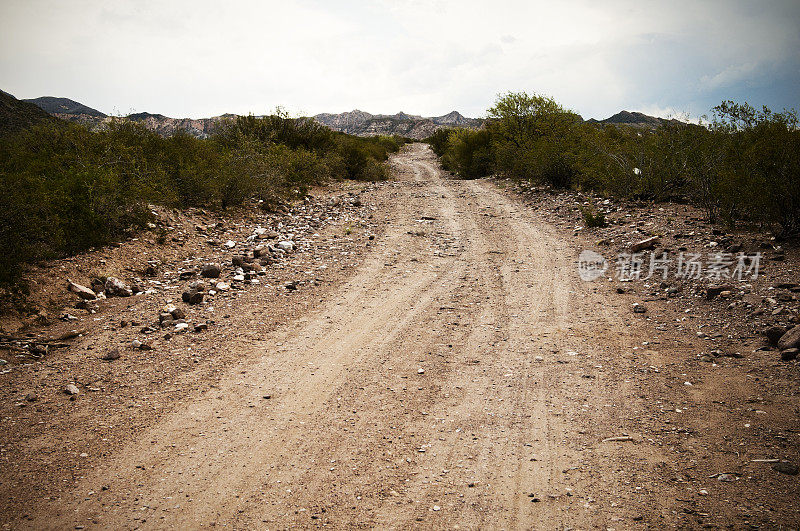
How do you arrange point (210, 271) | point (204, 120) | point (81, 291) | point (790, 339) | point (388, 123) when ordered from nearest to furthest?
point (790, 339) < point (81, 291) < point (210, 271) < point (204, 120) < point (388, 123)

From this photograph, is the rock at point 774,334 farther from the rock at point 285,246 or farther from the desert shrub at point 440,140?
the desert shrub at point 440,140

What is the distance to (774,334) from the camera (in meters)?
4.38

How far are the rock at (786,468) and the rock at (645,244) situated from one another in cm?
554

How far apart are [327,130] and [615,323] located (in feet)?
56.3

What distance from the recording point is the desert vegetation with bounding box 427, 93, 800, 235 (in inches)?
262

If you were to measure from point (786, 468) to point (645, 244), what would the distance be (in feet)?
18.4

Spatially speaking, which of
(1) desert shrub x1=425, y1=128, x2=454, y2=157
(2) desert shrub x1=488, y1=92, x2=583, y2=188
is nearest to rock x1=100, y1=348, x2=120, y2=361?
(2) desert shrub x1=488, y1=92, x2=583, y2=188

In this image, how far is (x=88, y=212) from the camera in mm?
6844

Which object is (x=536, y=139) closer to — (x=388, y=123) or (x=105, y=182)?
(x=105, y=182)

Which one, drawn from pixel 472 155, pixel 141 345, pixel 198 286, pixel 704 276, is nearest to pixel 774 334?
pixel 704 276

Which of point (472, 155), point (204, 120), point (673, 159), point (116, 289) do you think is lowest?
point (116, 289)

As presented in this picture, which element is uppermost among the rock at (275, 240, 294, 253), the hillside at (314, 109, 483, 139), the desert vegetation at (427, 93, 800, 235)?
the hillside at (314, 109, 483, 139)

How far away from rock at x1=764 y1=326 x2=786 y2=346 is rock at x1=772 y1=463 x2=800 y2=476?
2124mm

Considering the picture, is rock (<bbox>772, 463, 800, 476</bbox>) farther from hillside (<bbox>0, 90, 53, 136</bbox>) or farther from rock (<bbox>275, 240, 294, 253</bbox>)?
hillside (<bbox>0, 90, 53, 136</bbox>)
